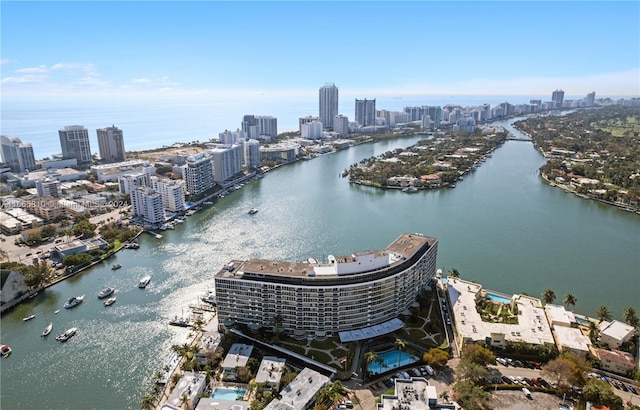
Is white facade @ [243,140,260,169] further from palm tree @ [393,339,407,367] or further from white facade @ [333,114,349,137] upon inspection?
palm tree @ [393,339,407,367]

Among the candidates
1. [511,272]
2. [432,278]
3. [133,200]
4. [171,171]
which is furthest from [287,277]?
[171,171]

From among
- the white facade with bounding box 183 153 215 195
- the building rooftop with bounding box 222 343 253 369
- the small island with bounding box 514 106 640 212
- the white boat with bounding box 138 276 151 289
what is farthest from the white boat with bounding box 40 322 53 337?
the small island with bounding box 514 106 640 212

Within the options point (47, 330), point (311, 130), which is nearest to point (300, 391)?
point (47, 330)

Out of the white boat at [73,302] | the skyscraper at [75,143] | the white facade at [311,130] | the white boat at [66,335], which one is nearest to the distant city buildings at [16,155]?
the skyscraper at [75,143]

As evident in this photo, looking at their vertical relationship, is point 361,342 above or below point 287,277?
below

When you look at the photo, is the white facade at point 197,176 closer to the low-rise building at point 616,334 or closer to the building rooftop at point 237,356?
the building rooftop at point 237,356

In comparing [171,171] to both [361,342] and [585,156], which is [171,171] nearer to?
[361,342]
